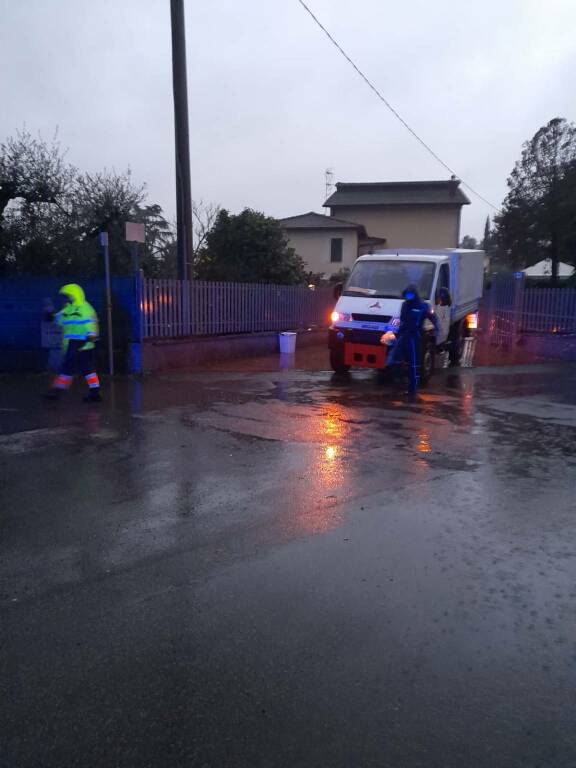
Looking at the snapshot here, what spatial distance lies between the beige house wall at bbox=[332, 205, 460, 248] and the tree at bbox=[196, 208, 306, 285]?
18933mm

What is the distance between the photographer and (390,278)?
12969 millimetres

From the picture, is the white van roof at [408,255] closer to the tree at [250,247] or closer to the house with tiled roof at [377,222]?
the tree at [250,247]

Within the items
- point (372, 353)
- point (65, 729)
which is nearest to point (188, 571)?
point (65, 729)

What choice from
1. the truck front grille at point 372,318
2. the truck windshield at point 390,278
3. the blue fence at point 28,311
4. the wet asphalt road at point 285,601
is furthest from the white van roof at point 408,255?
the wet asphalt road at point 285,601

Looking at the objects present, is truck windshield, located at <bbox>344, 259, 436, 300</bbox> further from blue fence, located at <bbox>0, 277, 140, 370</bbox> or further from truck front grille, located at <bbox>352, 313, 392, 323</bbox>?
blue fence, located at <bbox>0, 277, 140, 370</bbox>

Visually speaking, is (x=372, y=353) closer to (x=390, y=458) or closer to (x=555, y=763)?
(x=390, y=458)

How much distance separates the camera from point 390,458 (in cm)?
706

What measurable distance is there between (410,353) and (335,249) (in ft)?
→ 82.9

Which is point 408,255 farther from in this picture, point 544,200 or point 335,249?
point 335,249

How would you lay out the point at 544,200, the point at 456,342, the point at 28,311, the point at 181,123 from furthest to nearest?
the point at 544,200 → the point at 456,342 → the point at 181,123 → the point at 28,311

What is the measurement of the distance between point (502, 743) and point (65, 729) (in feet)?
5.93

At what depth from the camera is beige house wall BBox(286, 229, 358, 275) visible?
35469 millimetres

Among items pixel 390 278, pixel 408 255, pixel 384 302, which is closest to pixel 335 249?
pixel 408 255

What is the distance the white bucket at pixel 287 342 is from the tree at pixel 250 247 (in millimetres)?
3741
